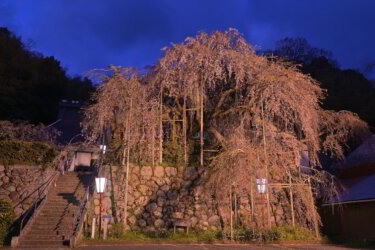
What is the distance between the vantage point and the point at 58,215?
1335 centimetres

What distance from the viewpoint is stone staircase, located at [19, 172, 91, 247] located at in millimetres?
11514

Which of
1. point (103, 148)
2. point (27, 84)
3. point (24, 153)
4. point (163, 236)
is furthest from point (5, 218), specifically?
point (27, 84)

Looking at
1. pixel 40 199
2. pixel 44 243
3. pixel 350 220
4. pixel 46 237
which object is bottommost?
pixel 44 243

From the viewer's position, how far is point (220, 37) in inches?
624

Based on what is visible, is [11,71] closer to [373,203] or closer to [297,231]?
[297,231]

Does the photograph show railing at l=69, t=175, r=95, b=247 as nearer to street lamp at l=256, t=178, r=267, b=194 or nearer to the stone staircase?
the stone staircase

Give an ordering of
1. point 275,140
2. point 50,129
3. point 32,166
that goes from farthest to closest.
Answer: point 50,129, point 32,166, point 275,140

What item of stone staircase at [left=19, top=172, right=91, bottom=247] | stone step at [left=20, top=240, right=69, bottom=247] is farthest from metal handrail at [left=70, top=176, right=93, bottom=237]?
stone step at [left=20, top=240, right=69, bottom=247]

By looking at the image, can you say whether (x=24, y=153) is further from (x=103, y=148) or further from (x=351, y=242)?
(x=351, y=242)

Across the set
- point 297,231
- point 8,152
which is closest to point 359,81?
point 297,231

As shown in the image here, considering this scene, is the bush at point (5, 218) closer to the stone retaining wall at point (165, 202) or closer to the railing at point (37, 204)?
the railing at point (37, 204)

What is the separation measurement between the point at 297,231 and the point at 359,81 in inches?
785

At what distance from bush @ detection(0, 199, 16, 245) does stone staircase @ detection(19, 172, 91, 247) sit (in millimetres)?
1115

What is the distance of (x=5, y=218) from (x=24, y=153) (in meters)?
4.17
